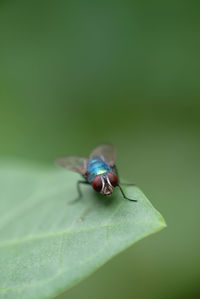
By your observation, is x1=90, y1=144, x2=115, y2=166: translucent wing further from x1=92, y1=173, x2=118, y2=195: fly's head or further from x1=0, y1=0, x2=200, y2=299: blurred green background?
x1=0, y1=0, x2=200, y2=299: blurred green background

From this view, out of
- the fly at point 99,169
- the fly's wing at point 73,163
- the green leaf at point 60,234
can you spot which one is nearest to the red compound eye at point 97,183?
the fly at point 99,169

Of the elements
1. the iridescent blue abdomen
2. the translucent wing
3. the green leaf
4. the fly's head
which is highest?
the translucent wing

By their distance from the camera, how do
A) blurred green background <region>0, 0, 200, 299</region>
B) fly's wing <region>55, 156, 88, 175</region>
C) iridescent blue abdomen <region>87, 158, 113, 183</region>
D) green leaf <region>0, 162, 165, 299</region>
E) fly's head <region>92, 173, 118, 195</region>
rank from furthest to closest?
1. blurred green background <region>0, 0, 200, 299</region>
2. fly's wing <region>55, 156, 88, 175</region>
3. iridescent blue abdomen <region>87, 158, 113, 183</region>
4. fly's head <region>92, 173, 118, 195</region>
5. green leaf <region>0, 162, 165, 299</region>

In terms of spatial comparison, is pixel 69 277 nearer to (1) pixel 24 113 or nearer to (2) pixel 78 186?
(2) pixel 78 186

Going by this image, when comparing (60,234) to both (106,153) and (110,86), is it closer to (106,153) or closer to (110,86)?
(106,153)

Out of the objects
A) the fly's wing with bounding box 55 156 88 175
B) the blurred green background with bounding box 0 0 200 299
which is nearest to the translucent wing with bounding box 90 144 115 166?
the fly's wing with bounding box 55 156 88 175

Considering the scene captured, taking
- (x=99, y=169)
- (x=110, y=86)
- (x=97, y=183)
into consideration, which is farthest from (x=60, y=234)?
(x=110, y=86)
